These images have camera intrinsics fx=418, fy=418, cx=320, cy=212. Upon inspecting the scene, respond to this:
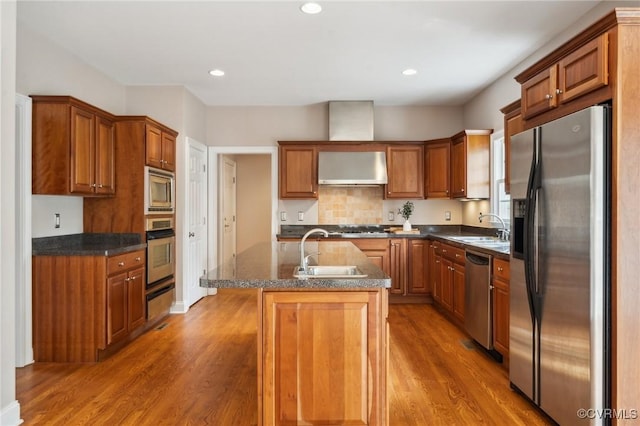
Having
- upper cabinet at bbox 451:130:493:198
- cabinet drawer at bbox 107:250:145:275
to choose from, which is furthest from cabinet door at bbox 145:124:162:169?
upper cabinet at bbox 451:130:493:198

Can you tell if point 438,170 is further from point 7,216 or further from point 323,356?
point 7,216

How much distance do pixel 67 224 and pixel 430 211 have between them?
4457mm

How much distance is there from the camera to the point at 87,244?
408 centimetres

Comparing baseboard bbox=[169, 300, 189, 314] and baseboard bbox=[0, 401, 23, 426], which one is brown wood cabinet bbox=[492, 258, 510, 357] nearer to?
baseboard bbox=[0, 401, 23, 426]

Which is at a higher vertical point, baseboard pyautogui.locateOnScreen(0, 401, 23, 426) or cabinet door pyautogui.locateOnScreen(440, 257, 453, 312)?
cabinet door pyautogui.locateOnScreen(440, 257, 453, 312)

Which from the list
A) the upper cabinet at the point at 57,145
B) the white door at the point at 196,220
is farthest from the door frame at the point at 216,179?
the upper cabinet at the point at 57,145

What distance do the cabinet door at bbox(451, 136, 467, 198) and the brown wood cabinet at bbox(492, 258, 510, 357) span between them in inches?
74.3

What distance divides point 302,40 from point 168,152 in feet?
6.67

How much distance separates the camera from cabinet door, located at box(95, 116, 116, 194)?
381 cm

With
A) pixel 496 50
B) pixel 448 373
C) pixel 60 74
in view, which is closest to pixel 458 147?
pixel 496 50

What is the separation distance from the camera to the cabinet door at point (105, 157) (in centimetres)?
381

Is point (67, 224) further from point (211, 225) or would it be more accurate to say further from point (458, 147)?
point (458, 147)

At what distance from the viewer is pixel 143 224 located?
409 centimetres

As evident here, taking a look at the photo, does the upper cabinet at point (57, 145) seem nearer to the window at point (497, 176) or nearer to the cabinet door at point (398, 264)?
the cabinet door at point (398, 264)
